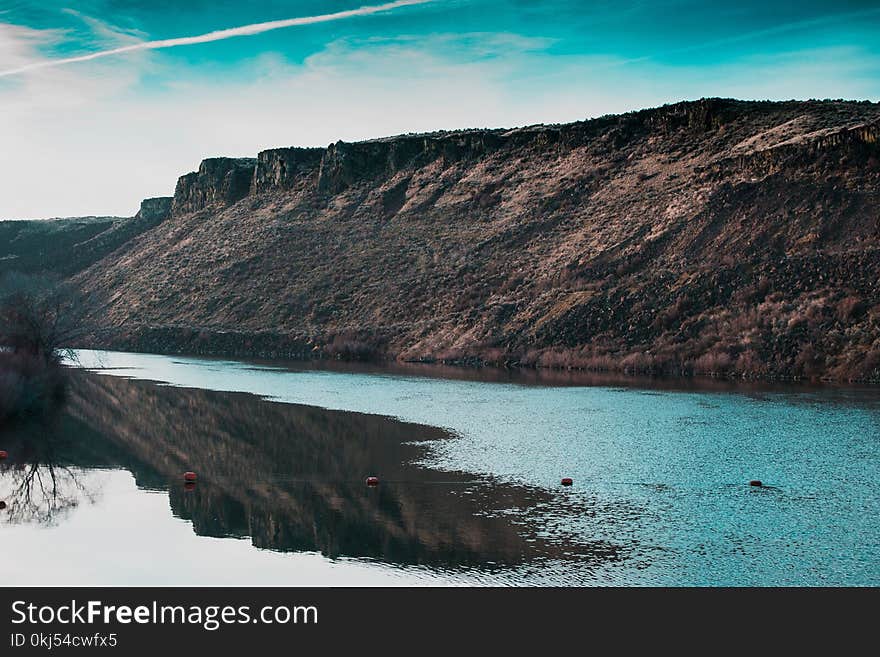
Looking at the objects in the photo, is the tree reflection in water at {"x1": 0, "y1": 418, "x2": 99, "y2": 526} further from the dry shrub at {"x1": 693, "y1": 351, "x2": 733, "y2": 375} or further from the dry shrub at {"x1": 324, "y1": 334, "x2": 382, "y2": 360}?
the dry shrub at {"x1": 324, "y1": 334, "x2": 382, "y2": 360}

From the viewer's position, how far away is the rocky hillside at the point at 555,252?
48188mm

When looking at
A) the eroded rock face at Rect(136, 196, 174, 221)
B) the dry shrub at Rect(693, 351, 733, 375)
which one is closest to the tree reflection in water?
the dry shrub at Rect(693, 351, 733, 375)

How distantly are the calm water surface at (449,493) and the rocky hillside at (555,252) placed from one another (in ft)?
53.5

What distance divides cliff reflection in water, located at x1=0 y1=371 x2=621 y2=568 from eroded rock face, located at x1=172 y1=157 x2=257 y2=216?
270 ft

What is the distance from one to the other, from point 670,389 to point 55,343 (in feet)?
75.0

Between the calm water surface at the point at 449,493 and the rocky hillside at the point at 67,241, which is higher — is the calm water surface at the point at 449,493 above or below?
below

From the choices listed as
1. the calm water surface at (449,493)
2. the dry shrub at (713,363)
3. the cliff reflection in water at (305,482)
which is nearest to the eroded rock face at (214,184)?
the dry shrub at (713,363)

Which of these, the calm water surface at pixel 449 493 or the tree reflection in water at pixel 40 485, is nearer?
the calm water surface at pixel 449 493

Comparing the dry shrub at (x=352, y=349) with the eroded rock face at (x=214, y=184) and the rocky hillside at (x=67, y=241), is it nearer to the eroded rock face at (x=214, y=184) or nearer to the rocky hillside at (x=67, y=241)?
the eroded rock face at (x=214, y=184)

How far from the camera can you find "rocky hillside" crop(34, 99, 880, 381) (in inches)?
1897

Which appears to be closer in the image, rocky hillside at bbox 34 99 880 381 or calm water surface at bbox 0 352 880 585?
calm water surface at bbox 0 352 880 585

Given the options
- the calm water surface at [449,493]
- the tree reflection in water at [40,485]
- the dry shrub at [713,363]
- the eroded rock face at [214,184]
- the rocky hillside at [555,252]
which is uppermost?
the eroded rock face at [214,184]

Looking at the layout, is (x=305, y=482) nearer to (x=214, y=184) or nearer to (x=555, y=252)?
(x=555, y=252)

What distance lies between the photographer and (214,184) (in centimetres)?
11425
